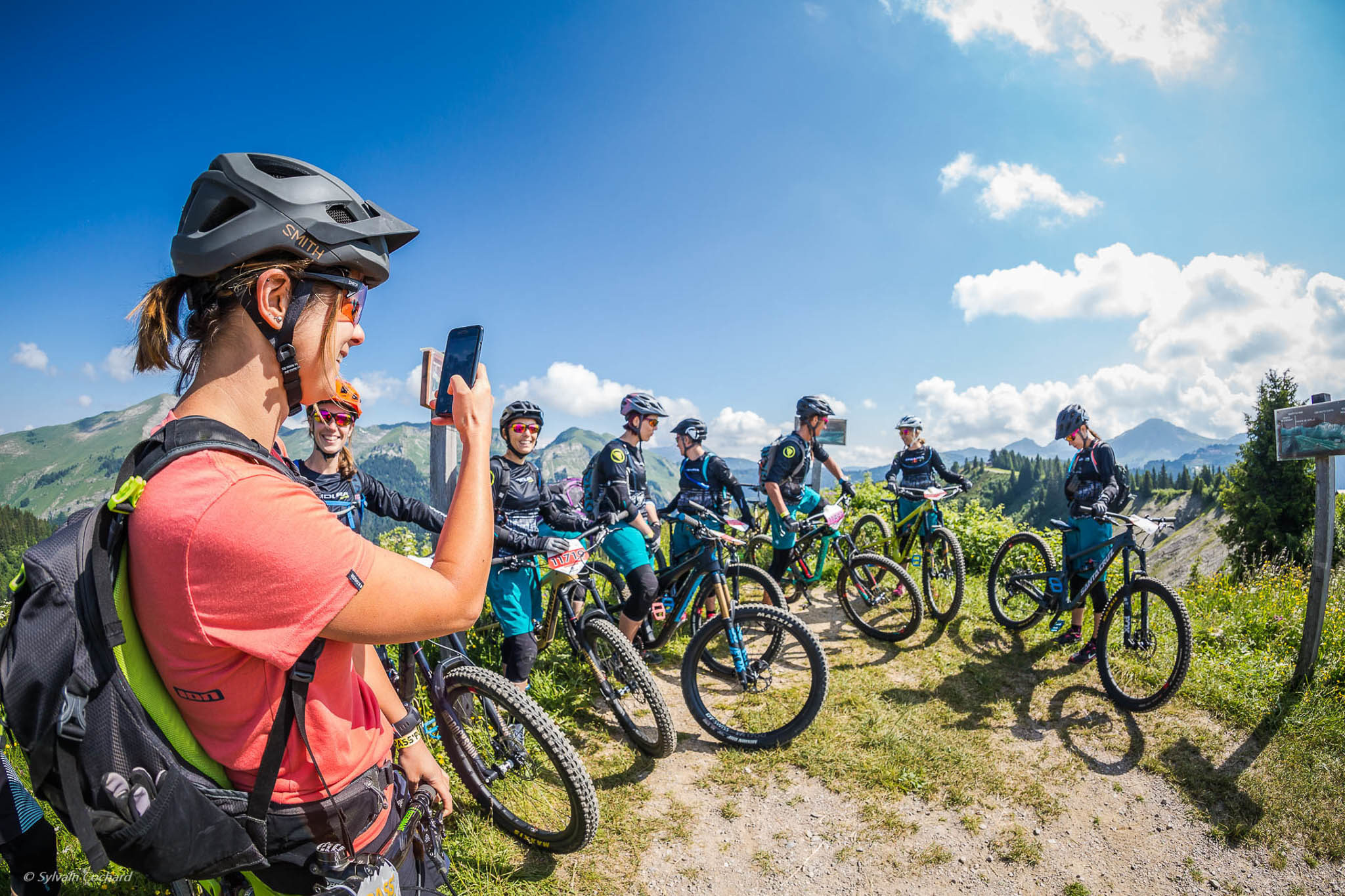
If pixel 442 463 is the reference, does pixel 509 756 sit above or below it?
below

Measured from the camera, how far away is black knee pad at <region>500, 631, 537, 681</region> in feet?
15.0

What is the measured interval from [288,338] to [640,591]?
4493 mm

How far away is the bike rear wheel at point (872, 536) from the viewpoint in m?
8.70

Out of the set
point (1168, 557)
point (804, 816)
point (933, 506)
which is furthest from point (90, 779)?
point (1168, 557)

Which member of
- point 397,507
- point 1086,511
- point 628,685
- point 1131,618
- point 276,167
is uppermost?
point 276,167

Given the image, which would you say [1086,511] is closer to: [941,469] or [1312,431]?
[1312,431]

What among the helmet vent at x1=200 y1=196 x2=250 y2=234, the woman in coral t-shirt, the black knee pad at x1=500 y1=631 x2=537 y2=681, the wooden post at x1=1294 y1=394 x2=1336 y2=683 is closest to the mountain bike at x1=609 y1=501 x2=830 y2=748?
the black knee pad at x1=500 y1=631 x2=537 y2=681

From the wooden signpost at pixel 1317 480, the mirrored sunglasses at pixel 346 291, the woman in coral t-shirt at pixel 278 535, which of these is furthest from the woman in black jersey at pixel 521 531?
the wooden signpost at pixel 1317 480

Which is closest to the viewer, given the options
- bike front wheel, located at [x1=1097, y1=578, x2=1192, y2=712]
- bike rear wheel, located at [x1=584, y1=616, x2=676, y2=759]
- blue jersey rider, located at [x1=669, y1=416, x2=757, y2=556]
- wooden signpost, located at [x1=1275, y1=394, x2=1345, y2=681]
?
bike rear wheel, located at [x1=584, y1=616, x2=676, y2=759]

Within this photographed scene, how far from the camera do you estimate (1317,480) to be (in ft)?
18.0

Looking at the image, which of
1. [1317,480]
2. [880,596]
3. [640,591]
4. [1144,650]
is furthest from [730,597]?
[1317,480]

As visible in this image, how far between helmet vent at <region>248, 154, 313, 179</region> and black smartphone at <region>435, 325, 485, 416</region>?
0.67 meters

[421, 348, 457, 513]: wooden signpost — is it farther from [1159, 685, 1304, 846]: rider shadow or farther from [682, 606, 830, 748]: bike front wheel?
[1159, 685, 1304, 846]: rider shadow

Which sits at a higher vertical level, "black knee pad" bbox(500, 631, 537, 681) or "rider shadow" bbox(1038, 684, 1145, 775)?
"black knee pad" bbox(500, 631, 537, 681)
